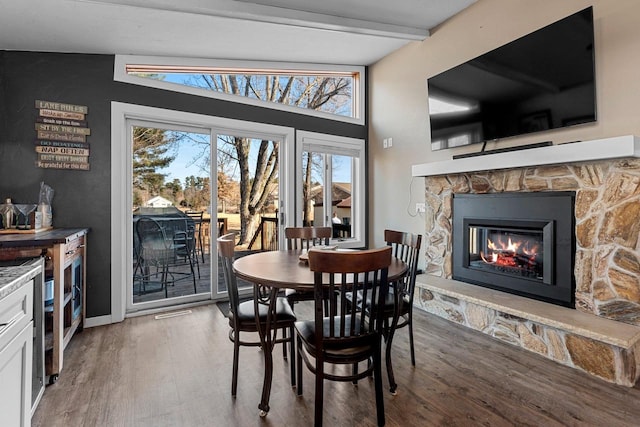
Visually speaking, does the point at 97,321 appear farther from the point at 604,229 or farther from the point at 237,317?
the point at 604,229

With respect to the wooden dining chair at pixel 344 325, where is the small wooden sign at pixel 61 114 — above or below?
above

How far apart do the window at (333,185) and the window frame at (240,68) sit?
1.24 ft

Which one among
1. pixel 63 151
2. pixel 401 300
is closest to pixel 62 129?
pixel 63 151

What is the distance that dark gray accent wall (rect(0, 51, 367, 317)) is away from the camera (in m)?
2.80

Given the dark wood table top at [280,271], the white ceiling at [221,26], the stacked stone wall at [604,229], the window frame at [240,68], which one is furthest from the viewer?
the window frame at [240,68]

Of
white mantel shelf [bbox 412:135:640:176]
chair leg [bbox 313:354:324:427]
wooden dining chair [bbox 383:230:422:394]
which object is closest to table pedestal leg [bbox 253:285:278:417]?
chair leg [bbox 313:354:324:427]

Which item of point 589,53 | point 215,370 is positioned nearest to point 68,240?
point 215,370

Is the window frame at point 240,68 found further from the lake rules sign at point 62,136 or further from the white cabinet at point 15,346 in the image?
the white cabinet at point 15,346

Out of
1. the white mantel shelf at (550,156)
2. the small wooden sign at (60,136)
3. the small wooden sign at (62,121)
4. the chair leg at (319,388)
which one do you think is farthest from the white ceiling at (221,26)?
the chair leg at (319,388)

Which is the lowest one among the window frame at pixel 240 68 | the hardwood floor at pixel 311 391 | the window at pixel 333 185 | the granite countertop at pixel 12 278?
the hardwood floor at pixel 311 391

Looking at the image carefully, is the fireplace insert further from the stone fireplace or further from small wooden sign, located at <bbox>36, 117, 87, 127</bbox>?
small wooden sign, located at <bbox>36, 117, 87, 127</bbox>

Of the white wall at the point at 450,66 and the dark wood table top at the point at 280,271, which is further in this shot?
the white wall at the point at 450,66

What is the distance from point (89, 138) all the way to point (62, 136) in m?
0.20

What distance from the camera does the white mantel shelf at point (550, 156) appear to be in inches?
85.7
